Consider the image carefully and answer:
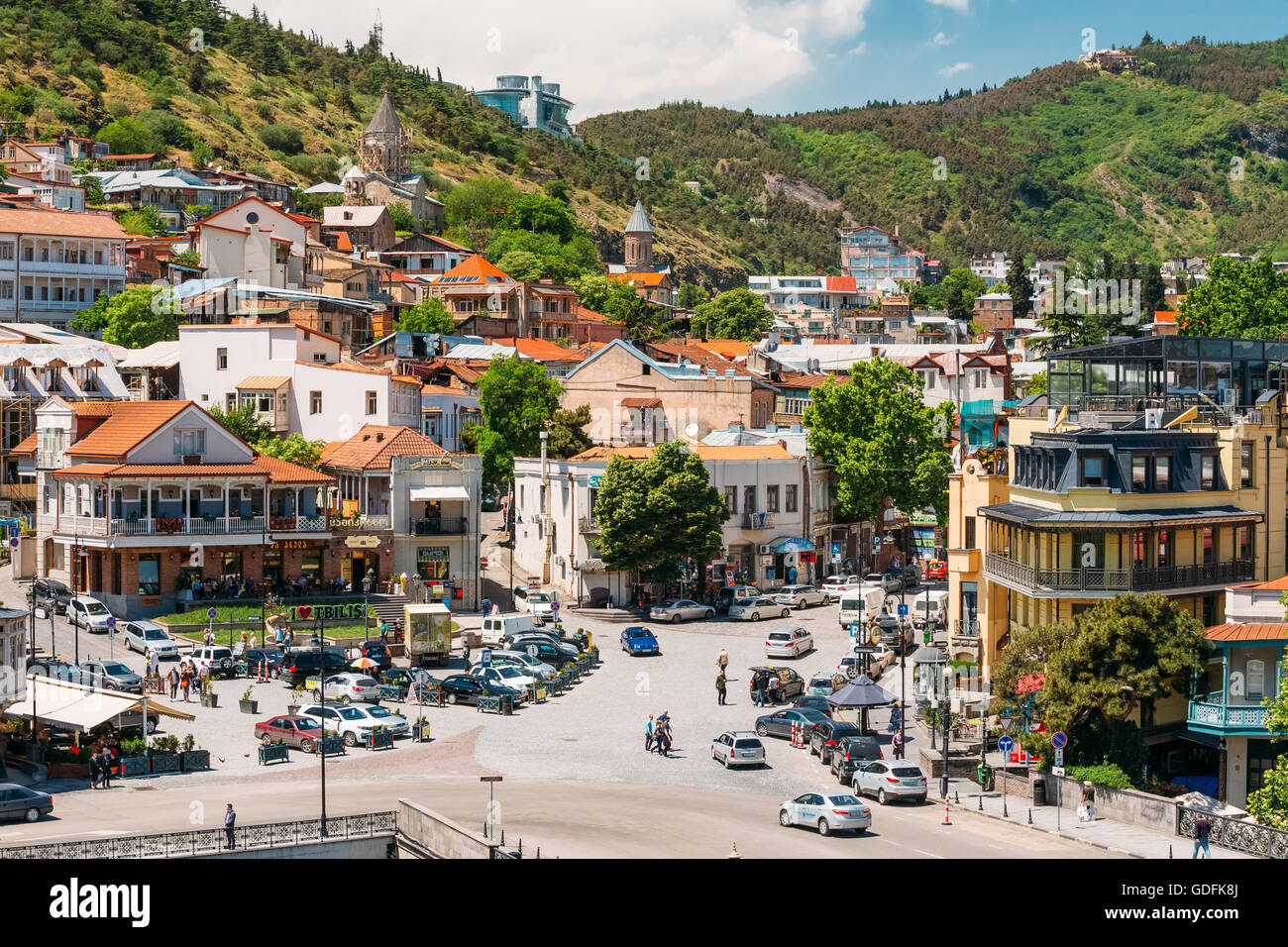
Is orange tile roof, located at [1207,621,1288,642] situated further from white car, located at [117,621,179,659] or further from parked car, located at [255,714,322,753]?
white car, located at [117,621,179,659]

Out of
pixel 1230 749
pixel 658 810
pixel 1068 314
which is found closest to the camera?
pixel 658 810

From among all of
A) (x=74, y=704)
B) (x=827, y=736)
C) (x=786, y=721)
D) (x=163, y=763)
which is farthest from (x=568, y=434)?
(x=163, y=763)

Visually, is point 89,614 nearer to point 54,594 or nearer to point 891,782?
point 54,594

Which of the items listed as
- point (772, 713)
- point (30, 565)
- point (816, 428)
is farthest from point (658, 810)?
point (816, 428)

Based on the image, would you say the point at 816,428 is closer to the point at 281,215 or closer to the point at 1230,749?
the point at 1230,749

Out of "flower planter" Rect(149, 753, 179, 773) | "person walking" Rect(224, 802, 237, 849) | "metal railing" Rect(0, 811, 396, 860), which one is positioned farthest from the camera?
"flower planter" Rect(149, 753, 179, 773)

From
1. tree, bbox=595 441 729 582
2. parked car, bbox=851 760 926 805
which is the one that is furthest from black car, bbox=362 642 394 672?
parked car, bbox=851 760 926 805

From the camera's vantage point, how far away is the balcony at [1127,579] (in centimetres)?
5378

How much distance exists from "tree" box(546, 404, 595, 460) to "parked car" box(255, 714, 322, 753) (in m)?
44.1

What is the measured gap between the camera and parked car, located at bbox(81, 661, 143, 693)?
56344mm

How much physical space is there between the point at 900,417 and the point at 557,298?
54.7m

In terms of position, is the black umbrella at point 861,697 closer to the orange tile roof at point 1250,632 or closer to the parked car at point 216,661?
the orange tile roof at point 1250,632

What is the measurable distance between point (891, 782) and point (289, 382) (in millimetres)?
52780
